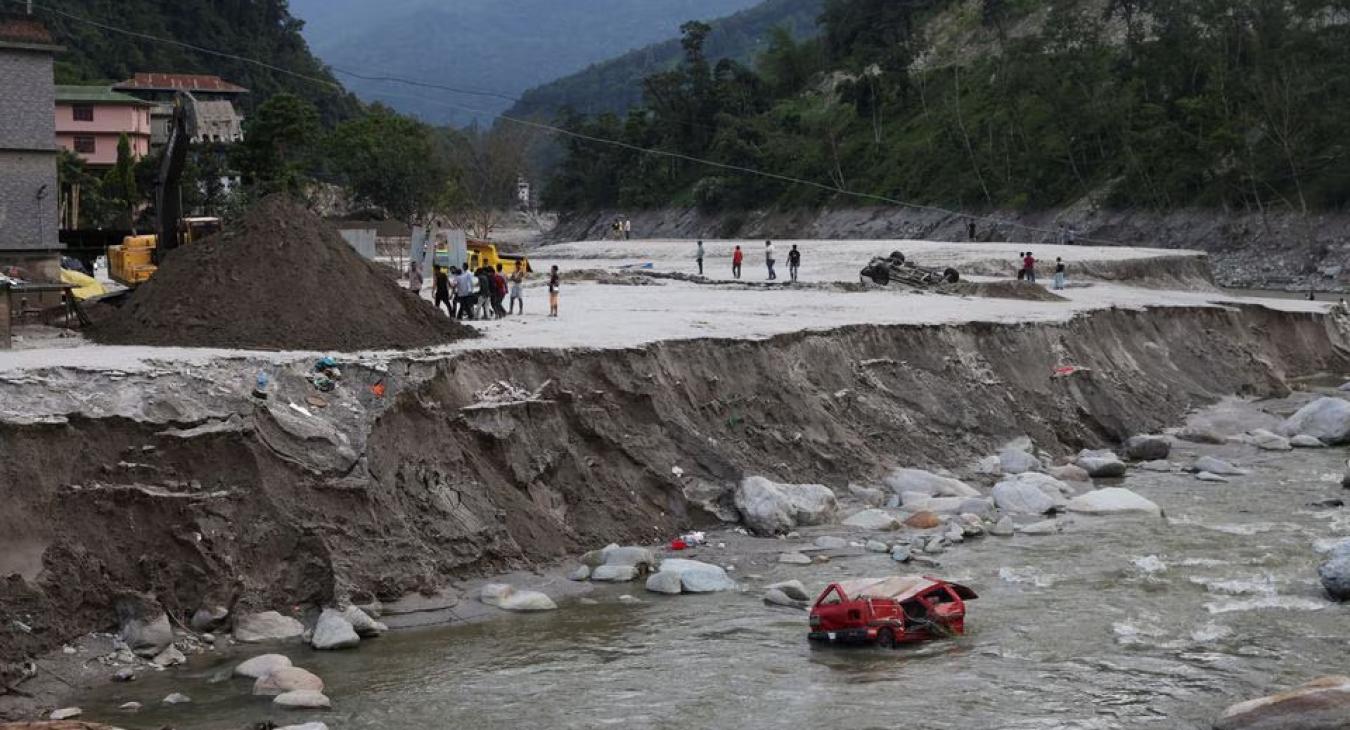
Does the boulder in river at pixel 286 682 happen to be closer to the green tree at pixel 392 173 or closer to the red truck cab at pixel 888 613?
the red truck cab at pixel 888 613

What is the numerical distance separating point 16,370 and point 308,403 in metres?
3.64

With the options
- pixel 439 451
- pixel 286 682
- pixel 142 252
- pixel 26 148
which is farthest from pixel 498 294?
pixel 286 682

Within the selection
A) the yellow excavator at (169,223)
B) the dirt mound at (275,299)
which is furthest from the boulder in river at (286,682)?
the yellow excavator at (169,223)

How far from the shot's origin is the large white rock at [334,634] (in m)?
17.4

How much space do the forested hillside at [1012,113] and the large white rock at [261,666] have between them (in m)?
60.0

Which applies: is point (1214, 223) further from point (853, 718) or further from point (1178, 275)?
point (853, 718)

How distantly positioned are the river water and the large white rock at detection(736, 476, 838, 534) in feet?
5.58

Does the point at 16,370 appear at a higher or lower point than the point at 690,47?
lower

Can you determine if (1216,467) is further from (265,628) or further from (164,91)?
(164,91)

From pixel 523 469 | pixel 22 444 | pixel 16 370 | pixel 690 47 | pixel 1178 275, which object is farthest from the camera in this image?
pixel 690 47

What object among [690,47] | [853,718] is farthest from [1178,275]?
[690,47]

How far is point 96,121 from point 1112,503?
69.2 m

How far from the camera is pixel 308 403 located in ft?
67.8

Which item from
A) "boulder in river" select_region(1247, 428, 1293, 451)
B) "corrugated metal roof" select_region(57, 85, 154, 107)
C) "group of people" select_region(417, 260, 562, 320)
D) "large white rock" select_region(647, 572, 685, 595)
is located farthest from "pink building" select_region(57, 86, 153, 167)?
"large white rock" select_region(647, 572, 685, 595)
